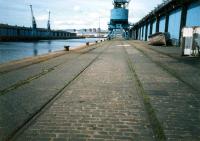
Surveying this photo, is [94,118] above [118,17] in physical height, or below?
below

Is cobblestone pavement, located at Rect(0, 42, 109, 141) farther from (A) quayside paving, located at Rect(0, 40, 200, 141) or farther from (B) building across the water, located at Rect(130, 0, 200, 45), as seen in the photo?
(B) building across the water, located at Rect(130, 0, 200, 45)

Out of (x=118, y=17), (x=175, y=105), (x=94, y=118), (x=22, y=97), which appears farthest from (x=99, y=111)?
(x=118, y=17)

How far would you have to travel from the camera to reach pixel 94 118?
4.91 m

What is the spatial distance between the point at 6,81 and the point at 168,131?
6473 mm

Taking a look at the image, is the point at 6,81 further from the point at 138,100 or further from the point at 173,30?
the point at 173,30

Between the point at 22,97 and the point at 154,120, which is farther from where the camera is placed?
the point at 22,97

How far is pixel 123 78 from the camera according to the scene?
9555 millimetres

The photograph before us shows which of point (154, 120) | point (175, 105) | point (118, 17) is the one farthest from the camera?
point (118, 17)

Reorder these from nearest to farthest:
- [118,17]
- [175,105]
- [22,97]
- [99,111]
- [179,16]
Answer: [99,111]
[175,105]
[22,97]
[179,16]
[118,17]

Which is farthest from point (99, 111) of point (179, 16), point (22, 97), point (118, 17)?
point (118, 17)

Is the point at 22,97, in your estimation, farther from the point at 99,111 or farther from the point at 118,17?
the point at 118,17

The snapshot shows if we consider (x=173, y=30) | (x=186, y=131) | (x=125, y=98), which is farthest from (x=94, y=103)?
(x=173, y=30)

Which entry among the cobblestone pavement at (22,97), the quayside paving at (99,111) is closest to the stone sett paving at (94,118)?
the quayside paving at (99,111)

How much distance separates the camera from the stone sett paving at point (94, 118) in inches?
159
